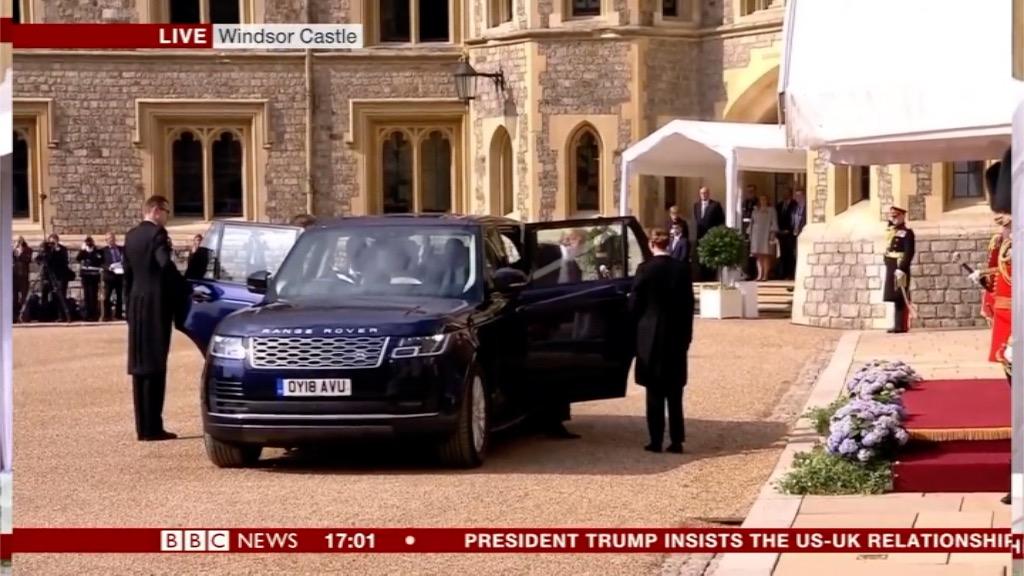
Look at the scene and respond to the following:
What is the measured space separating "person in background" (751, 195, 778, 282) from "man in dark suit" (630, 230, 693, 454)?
13982 mm

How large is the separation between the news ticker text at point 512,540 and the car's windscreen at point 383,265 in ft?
18.4

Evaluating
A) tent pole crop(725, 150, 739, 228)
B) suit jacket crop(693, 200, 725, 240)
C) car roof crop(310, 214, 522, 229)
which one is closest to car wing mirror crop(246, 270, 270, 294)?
car roof crop(310, 214, 522, 229)

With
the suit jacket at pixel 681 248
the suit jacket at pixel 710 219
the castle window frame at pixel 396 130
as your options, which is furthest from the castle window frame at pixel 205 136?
the suit jacket at pixel 681 248

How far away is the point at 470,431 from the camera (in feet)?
33.9

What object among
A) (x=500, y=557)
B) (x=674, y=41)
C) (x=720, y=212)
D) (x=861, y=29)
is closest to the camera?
(x=861, y=29)

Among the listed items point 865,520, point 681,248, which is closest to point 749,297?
point 681,248

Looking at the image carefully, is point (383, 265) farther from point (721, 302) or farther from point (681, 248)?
point (681, 248)

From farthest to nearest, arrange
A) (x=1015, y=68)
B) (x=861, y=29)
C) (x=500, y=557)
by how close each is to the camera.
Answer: (x=500, y=557)
(x=861, y=29)
(x=1015, y=68)

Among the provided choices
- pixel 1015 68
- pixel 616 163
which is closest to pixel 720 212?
pixel 616 163

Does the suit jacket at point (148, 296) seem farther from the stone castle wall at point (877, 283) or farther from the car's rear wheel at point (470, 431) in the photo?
the stone castle wall at point (877, 283)

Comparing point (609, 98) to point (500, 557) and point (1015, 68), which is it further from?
point (1015, 68)

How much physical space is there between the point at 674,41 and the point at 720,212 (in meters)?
3.15

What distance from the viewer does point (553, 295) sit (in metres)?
11.5

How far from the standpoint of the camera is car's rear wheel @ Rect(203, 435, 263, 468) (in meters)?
10.6
